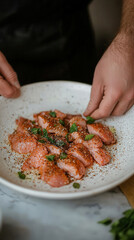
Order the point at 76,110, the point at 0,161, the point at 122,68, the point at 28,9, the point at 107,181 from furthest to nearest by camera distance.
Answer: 1. the point at 28,9
2. the point at 76,110
3. the point at 122,68
4. the point at 0,161
5. the point at 107,181

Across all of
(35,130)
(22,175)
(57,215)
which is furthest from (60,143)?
(57,215)

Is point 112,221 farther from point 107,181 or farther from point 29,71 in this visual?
point 29,71

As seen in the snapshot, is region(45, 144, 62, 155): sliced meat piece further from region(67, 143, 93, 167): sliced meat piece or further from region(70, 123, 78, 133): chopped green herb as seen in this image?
region(70, 123, 78, 133): chopped green herb

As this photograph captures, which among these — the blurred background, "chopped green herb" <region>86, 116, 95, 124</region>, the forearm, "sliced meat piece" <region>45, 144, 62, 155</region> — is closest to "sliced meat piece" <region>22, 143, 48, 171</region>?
"sliced meat piece" <region>45, 144, 62, 155</region>

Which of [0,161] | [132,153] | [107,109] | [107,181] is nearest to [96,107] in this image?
[107,109]

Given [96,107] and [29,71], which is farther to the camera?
[29,71]
